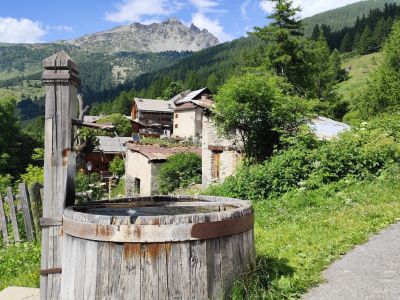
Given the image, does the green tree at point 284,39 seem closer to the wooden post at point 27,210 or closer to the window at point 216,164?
the window at point 216,164

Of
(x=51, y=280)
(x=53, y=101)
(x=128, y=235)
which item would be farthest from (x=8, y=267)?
(x=128, y=235)

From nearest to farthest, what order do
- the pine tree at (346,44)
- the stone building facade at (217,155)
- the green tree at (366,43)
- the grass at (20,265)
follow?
the grass at (20,265), the stone building facade at (217,155), the green tree at (366,43), the pine tree at (346,44)

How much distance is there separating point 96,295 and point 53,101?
182 centimetres

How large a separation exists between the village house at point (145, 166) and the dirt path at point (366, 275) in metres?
20.2

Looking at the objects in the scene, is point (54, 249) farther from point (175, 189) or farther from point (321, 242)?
point (175, 189)

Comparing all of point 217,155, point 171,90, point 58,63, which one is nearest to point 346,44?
point 171,90

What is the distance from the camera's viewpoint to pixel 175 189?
24406 mm

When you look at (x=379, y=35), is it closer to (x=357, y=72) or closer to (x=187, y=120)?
(x=357, y=72)

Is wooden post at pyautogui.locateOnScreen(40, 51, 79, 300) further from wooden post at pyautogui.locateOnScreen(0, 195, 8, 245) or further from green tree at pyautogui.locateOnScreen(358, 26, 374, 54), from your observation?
green tree at pyautogui.locateOnScreen(358, 26, 374, 54)

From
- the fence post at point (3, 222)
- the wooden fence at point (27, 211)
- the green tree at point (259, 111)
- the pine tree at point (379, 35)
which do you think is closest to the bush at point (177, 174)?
the green tree at point (259, 111)

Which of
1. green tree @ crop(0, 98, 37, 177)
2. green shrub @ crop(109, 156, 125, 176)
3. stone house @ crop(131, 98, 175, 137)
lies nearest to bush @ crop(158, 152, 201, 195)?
green shrub @ crop(109, 156, 125, 176)

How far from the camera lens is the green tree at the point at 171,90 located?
109 m

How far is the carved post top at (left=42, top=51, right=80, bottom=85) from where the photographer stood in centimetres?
400

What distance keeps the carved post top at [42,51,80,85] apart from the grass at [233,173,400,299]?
2.50 metres
